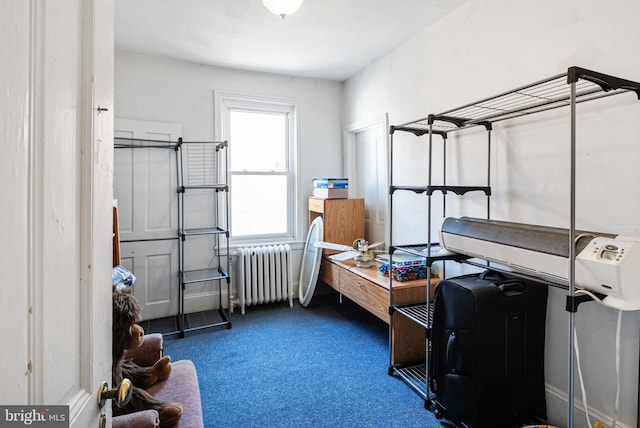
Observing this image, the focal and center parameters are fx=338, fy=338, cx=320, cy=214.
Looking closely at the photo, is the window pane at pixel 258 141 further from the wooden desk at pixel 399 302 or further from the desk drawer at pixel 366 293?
the wooden desk at pixel 399 302

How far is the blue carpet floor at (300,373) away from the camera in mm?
1970

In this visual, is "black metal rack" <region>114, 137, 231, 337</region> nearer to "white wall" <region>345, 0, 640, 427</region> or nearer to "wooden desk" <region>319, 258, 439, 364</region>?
"wooden desk" <region>319, 258, 439, 364</region>

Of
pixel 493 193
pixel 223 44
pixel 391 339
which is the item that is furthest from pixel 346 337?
pixel 223 44

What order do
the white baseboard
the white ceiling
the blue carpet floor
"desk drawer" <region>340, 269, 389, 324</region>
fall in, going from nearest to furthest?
the white baseboard < the blue carpet floor < the white ceiling < "desk drawer" <region>340, 269, 389, 324</region>

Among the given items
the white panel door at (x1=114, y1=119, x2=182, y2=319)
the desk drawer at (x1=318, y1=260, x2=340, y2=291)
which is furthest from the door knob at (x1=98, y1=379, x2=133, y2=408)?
the white panel door at (x1=114, y1=119, x2=182, y2=319)

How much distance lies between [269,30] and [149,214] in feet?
6.70

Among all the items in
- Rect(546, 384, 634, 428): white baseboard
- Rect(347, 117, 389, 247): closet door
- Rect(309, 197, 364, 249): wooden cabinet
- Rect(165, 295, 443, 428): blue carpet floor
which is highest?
Rect(347, 117, 389, 247): closet door

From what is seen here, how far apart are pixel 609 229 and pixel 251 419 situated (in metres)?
2.13

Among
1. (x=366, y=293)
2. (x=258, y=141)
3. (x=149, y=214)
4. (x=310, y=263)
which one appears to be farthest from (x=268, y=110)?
(x=366, y=293)

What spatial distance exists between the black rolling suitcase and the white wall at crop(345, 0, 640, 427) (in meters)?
0.16

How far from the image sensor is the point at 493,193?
2.21m

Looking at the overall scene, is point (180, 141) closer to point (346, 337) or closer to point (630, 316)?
point (346, 337)

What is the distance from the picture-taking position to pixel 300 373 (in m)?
2.43

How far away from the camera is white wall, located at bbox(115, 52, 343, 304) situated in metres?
3.24
